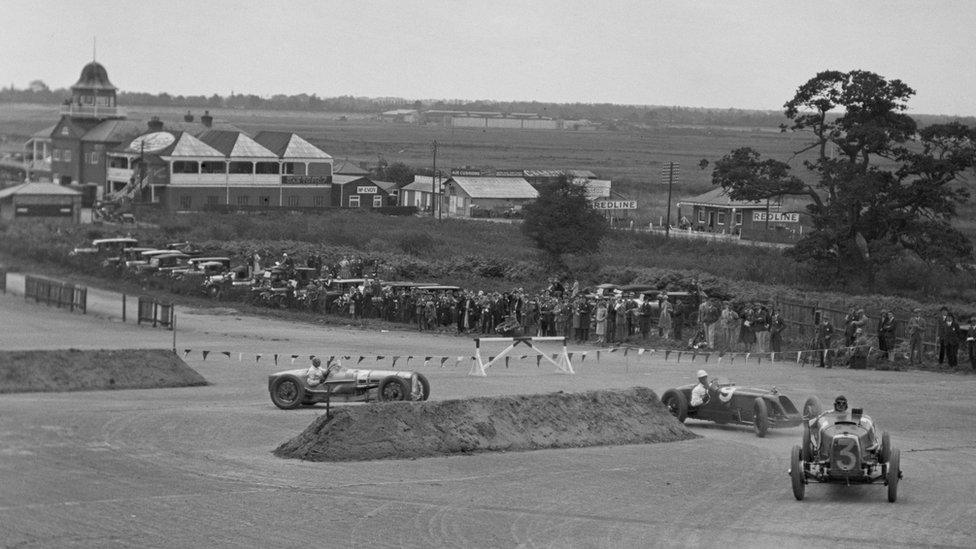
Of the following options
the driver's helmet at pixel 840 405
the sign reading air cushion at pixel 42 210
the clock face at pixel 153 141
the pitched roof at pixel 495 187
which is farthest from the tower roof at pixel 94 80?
the driver's helmet at pixel 840 405

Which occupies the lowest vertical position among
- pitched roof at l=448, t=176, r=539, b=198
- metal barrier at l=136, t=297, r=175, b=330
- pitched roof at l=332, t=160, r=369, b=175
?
metal barrier at l=136, t=297, r=175, b=330

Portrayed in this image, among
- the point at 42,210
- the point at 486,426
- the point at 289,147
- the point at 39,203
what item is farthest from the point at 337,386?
the point at 289,147

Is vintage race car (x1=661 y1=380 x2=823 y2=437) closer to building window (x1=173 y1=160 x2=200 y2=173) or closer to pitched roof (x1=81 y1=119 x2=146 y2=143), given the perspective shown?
building window (x1=173 y1=160 x2=200 y2=173)

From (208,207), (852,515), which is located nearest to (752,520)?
(852,515)

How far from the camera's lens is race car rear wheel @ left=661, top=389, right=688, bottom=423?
27.7 metres

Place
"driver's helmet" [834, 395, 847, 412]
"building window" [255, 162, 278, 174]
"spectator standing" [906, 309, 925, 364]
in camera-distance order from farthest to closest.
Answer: "building window" [255, 162, 278, 174] → "spectator standing" [906, 309, 925, 364] → "driver's helmet" [834, 395, 847, 412]

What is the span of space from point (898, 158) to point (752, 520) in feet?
158

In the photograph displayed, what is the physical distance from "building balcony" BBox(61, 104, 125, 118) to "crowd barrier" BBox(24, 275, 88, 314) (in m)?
58.8

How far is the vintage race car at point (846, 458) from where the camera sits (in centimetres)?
1941

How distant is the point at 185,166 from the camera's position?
4055 inches

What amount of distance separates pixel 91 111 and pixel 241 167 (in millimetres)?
17581

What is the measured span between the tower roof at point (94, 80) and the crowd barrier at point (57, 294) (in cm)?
6032

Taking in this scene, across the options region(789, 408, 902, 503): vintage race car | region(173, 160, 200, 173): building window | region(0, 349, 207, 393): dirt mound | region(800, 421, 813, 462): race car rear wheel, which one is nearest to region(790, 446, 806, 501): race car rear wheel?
region(789, 408, 902, 503): vintage race car

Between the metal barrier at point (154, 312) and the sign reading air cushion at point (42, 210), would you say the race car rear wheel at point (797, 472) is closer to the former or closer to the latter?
the metal barrier at point (154, 312)
